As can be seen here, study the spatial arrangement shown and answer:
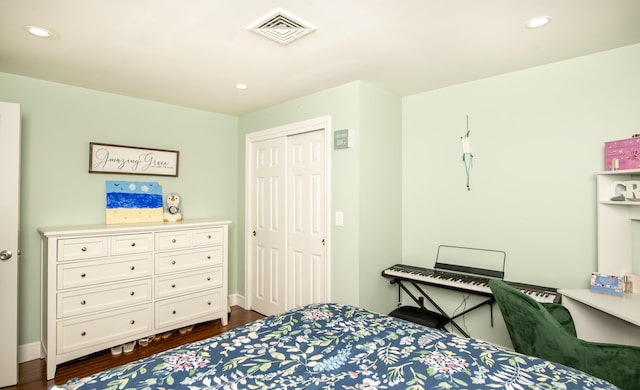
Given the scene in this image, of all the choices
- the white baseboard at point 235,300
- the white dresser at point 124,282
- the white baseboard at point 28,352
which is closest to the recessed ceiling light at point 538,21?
the white dresser at point 124,282

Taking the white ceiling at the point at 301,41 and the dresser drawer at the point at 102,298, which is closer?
the white ceiling at the point at 301,41

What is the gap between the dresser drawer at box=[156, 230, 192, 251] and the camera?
3195 millimetres

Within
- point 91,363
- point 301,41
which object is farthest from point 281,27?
point 91,363

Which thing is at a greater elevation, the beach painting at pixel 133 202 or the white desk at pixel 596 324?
the beach painting at pixel 133 202

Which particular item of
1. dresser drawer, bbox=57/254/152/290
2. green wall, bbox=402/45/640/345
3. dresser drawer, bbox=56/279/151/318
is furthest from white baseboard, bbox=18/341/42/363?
green wall, bbox=402/45/640/345

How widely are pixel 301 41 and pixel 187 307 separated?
2.76m

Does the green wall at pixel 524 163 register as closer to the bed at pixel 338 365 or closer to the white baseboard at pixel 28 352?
the bed at pixel 338 365

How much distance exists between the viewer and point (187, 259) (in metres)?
3.39

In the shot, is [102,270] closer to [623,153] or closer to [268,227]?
[268,227]

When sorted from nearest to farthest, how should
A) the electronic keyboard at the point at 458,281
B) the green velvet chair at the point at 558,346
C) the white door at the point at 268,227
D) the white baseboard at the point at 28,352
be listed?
the green velvet chair at the point at 558,346 < the electronic keyboard at the point at 458,281 < the white baseboard at the point at 28,352 < the white door at the point at 268,227

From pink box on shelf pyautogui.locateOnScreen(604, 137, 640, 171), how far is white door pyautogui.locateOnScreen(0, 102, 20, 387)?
170 inches

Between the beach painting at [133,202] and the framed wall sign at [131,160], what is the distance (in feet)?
0.44

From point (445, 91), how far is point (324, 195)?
1.55 meters

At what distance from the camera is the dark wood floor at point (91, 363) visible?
2.57 metres
